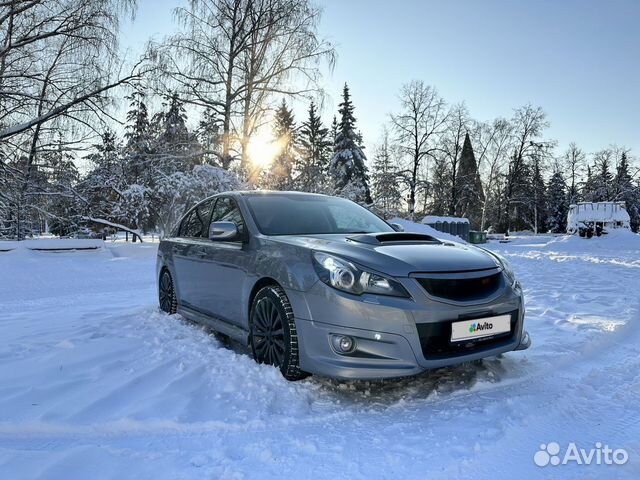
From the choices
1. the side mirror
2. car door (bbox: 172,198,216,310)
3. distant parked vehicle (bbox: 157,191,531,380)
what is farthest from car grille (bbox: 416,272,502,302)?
car door (bbox: 172,198,216,310)

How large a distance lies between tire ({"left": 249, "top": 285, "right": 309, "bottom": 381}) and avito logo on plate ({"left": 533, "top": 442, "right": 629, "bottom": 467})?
1554mm

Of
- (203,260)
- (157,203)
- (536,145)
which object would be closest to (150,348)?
(203,260)

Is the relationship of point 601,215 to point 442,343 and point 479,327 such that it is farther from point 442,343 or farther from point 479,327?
point 442,343

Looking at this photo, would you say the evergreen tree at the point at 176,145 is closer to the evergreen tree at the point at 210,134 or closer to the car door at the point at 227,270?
the evergreen tree at the point at 210,134

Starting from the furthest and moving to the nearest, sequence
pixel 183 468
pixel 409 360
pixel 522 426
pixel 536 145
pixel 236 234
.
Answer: pixel 536 145 < pixel 236 234 < pixel 409 360 < pixel 522 426 < pixel 183 468

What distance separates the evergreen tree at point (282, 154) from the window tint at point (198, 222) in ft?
44.2

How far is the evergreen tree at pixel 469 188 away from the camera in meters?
49.1

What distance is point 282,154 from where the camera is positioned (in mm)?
19531

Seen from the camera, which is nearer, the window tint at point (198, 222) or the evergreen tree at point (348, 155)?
the window tint at point (198, 222)

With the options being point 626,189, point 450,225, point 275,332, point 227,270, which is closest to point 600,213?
point 450,225

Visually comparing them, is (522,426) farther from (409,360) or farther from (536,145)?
(536,145)

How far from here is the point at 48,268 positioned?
458 inches

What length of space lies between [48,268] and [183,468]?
11262mm

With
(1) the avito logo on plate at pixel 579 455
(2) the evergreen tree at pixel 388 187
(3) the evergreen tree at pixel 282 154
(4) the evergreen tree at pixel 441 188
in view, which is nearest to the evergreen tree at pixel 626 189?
(4) the evergreen tree at pixel 441 188
